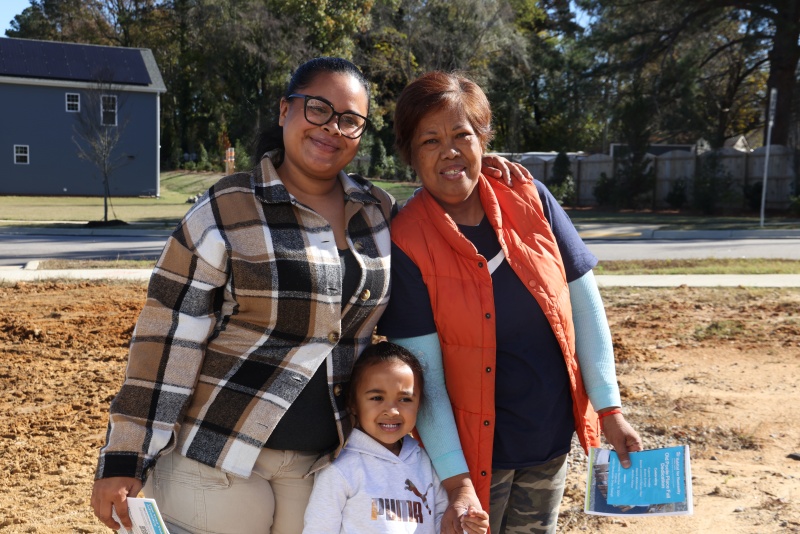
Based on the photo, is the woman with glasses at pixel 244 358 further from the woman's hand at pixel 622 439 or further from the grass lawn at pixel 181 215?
the grass lawn at pixel 181 215

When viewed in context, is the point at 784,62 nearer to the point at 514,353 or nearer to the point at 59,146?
the point at 59,146

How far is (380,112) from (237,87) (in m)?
11.3

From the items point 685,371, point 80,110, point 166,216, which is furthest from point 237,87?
point 685,371

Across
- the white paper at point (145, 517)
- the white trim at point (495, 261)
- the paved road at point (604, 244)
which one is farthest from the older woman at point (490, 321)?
the paved road at point (604, 244)

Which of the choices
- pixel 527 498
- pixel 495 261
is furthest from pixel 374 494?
pixel 495 261

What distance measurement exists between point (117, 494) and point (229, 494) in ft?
0.96

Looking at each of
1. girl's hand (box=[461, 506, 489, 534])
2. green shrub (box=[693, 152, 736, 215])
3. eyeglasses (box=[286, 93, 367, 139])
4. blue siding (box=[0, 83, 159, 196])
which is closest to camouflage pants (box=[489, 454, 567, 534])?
girl's hand (box=[461, 506, 489, 534])

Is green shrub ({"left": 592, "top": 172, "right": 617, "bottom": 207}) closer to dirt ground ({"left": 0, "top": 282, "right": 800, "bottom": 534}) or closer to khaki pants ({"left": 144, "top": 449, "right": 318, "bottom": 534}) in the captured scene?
dirt ground ({"left": 0, "top": 282, "right": 800, "bottom": 534})

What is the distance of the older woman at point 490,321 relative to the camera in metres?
2.51

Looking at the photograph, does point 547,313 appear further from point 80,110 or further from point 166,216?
point 80,110

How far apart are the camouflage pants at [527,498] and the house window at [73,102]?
1513 inches

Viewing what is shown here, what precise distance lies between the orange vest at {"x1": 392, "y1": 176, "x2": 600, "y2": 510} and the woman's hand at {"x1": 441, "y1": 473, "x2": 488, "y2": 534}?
7 cm

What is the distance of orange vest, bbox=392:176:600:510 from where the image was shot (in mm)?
2492

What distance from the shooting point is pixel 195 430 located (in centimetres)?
235
